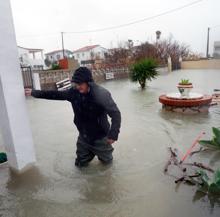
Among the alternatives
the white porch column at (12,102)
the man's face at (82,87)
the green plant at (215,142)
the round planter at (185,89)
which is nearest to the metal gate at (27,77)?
the round planter at (185,89)

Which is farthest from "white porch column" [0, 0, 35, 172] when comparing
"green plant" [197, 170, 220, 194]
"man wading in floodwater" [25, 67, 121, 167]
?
"green plant" [197, 170, 220, 194]

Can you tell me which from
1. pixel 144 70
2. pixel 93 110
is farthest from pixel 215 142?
pixel 144 70

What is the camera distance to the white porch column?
8.07ft

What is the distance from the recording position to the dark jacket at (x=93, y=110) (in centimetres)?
254

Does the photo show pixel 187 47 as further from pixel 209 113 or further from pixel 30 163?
pixel 30 163

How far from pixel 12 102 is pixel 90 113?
2.93ft

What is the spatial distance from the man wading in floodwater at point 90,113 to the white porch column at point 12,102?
0.24m

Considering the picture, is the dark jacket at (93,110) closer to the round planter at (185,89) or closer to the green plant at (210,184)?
the green plant at (210,184)

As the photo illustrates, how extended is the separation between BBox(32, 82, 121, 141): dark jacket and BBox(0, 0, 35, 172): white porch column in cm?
27

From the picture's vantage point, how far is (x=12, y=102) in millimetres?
2611

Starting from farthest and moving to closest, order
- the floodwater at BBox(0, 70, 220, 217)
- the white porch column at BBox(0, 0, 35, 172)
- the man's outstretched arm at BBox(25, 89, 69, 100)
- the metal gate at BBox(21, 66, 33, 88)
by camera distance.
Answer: the metal gate at BBox(21, 66, 33, 88), the man's outstretched arm at BBox(25, 89, 69, 100), the white porch column at BBox(0, 0, 35, 172), the floodwater at BBox(0, 70, 220, 217)

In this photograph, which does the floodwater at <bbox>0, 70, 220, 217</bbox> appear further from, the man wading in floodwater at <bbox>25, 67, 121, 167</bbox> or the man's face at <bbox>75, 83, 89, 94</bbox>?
the man's face at <bbox>75, 83, 89, 94</bbox>

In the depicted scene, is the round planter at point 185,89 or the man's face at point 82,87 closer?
the man's face at point 82,87

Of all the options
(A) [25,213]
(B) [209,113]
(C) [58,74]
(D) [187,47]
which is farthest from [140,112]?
(D) [187,47]
